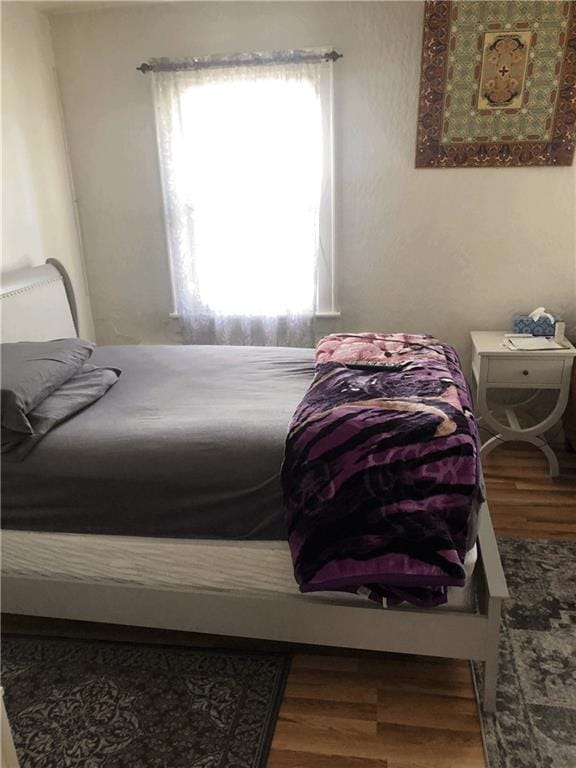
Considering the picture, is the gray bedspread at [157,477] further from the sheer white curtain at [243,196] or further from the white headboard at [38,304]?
the sheer white curtain at [243,196]

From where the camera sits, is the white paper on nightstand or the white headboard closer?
the white headboard

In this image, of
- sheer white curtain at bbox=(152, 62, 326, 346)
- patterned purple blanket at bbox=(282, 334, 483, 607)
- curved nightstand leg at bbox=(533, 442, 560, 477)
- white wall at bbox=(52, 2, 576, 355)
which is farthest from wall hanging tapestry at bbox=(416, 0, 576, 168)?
patterned purple blanket at bbox=(282, 334, 483, 607)

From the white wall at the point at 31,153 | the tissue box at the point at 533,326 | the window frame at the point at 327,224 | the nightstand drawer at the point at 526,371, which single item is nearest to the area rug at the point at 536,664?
the nightstand drawer at the point at 526,371

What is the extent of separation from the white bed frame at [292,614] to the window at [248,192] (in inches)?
73.7

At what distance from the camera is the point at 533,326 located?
9.95ft

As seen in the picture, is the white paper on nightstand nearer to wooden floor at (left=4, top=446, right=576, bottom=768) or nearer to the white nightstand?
the white nightstand

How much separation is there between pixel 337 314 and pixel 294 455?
185 centimetres

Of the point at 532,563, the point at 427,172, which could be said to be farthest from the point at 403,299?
the point at 532,563

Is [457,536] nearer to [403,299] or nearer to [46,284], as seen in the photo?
[403,299]

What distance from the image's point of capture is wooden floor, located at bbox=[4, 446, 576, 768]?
5.02 feet

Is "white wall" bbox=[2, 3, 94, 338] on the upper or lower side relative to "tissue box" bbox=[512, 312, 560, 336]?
upper

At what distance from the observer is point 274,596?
172 centimetres

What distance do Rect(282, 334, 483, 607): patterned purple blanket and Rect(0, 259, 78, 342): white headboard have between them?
1.55 meters

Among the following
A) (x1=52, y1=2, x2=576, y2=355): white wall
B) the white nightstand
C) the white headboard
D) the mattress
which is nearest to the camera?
the mattress
